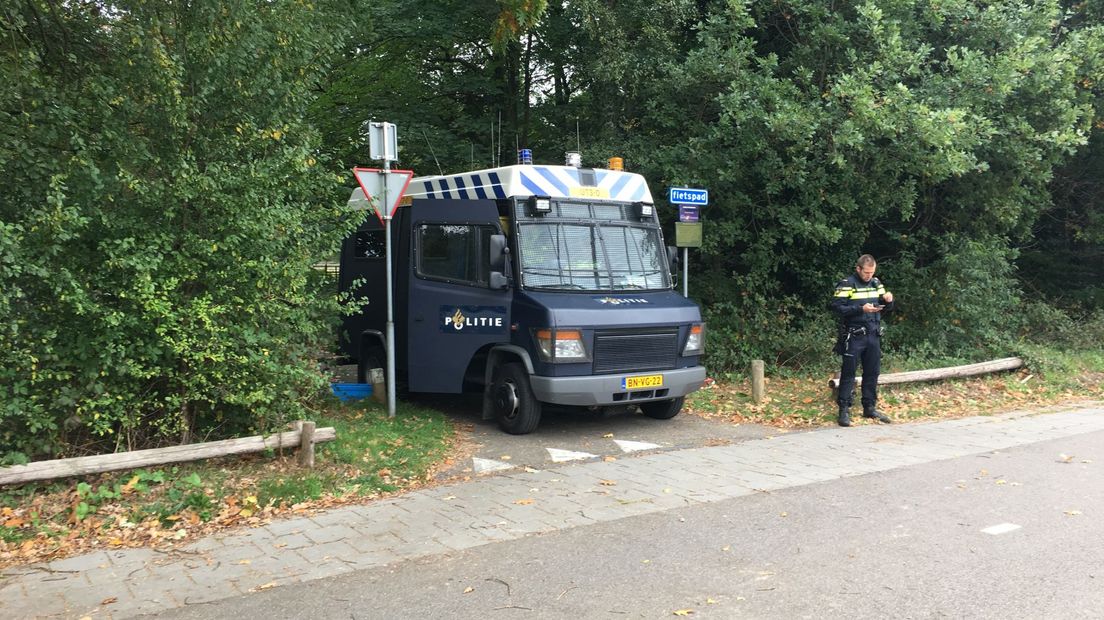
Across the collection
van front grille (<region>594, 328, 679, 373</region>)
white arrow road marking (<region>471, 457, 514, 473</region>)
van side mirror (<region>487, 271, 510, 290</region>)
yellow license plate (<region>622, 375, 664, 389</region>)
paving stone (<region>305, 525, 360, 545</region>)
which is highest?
van side mirror (<region>487, 271, 510, 290</region>)

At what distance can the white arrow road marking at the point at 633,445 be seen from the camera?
7.84 metres

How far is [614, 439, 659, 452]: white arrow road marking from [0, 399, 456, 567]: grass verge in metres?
1.80

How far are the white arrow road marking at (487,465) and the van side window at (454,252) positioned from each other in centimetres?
209

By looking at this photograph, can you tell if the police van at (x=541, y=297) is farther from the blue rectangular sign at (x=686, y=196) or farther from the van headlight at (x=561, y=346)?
the blue rectangular sign at (x=686, y=196)

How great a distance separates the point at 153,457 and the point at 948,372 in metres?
9.89

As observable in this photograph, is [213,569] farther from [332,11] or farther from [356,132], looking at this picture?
[356,132]

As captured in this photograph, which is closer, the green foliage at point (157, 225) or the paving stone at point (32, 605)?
the paving stone at point (32, 605)

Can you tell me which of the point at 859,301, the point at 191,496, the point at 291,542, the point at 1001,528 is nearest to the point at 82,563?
the point at 191,496

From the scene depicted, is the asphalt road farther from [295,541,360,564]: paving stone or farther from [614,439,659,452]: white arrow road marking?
[614,439,659,452]: white arrow road marking

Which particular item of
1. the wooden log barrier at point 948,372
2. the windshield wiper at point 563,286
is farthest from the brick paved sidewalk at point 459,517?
the windshield wiper at point 563,286

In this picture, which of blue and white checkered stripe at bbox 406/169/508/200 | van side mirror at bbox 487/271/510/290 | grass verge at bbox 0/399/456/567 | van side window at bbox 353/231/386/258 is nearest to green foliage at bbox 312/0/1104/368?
van side window at bbox 353/231/386/258

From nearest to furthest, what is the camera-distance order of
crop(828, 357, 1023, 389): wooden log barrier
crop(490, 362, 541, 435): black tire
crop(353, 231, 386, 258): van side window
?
crop(490, 362, 541, 435): black tire → crop(828, 357, 1023, 389): wooden log barrier → crop(353, 231, 386, 258): van side window

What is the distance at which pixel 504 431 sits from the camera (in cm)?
859

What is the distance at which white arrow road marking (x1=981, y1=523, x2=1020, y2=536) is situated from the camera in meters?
5.10
